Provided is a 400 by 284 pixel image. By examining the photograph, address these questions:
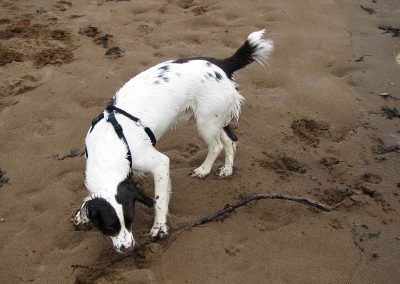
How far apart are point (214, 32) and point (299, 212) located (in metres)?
3.76

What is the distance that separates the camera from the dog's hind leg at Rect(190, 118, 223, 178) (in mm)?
3857

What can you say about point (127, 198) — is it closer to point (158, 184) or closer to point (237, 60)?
point (158, 184)

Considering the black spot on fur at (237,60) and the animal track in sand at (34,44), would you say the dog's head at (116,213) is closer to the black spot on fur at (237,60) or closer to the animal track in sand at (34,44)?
the black spot on fur at (237,60)

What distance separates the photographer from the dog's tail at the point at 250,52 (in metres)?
3.87

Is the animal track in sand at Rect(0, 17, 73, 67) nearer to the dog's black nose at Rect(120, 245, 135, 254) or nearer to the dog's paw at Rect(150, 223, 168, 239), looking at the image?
the dog's paw at Rect(150, 223, 168, 239)

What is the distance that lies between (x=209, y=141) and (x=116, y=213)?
1.41 meters

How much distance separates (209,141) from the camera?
3.96m

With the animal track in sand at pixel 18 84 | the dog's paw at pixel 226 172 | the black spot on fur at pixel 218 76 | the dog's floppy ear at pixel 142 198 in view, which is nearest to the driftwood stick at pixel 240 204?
the dog's floppy ear at pixel 142 198

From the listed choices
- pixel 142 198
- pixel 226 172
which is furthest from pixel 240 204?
pixel 142 198

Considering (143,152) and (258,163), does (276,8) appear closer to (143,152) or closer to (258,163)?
(258,163)

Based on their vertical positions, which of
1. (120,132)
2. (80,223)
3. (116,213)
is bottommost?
(80,223)

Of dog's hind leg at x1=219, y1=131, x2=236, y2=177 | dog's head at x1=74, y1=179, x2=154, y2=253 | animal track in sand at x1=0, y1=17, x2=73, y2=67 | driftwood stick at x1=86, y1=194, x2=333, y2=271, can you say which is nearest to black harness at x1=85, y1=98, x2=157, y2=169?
dog's head at x1=74, y1=179, x2=154, y2=253

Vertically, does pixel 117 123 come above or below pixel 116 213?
above

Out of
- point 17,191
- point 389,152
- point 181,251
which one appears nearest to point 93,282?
point 181,251
